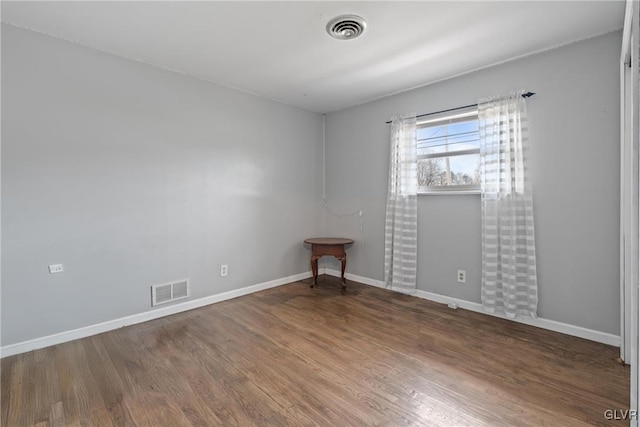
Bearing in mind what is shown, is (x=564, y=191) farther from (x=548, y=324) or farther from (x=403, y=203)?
(x=403, y=203)

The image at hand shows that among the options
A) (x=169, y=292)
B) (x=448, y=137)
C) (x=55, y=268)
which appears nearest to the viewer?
(x=55, y=268)

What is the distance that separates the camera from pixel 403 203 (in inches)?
137

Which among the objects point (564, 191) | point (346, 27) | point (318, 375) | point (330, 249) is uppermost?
point (346, 27)

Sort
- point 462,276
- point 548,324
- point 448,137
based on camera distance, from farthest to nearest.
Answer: point 448,137, point 462,276, point 548,324

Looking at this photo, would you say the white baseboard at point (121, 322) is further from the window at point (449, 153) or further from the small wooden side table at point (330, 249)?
the window at point (449, 153)

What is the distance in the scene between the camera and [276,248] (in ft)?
12.9

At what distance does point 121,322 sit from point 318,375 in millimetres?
1891

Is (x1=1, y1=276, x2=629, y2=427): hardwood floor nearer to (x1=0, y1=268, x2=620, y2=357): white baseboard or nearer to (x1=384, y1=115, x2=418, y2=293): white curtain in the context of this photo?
(x1=0, y1=268, x2=620, y2=357): white baseboard

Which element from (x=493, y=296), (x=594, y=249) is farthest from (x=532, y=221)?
(x=493, y=296)

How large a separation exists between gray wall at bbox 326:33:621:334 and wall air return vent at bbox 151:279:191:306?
2640mm

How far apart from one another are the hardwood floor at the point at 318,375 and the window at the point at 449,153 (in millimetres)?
1371

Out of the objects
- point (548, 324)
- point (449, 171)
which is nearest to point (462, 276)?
point (548, 324)

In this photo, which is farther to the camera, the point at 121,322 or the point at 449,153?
the point at 449,153

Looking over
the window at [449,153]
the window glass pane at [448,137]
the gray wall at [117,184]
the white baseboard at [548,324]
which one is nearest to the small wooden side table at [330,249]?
the gray wall at [117,184]
